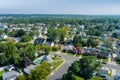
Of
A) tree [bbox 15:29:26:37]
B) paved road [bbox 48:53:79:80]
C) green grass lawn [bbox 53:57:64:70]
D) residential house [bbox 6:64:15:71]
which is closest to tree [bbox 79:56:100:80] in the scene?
paved road [bbox 48:53:79:80]

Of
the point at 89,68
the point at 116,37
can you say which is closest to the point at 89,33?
the point at 116,37

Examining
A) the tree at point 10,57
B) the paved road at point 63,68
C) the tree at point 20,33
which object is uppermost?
the tree at point 20,33

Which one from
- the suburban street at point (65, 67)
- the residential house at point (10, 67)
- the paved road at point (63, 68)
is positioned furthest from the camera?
the residential house at point (10, 67)

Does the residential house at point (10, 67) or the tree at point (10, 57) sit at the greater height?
the tree at point (10, 57)

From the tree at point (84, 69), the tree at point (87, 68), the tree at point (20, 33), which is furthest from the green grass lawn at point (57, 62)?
the tree at point (20, 33)

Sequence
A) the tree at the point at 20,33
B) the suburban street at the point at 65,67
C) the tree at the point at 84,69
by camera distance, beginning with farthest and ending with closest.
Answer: the tree at the point at 20,33 < the suburban street at the point at 65,67 < the tree at the point at 84,69

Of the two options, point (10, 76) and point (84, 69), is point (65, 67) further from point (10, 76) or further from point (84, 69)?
point (10, 76)

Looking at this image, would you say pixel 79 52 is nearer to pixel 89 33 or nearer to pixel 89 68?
pixel 89 68

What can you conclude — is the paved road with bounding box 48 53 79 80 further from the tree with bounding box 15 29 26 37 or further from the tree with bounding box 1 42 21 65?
the tree with bounding box 15 29 26 37

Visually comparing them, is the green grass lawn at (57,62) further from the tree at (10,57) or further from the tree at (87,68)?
the tree at (10,57)

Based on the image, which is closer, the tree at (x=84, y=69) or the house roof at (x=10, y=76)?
the tree at (x=84, y=69)

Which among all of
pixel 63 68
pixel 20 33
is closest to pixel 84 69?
pixel 63 68
